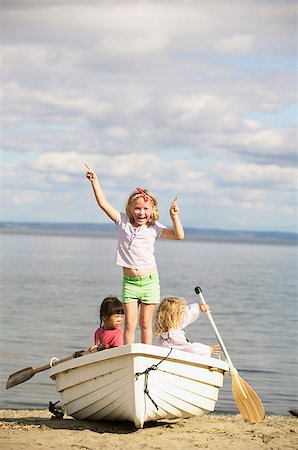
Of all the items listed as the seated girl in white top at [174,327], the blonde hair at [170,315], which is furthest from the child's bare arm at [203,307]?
the blonde hair at [170,315]

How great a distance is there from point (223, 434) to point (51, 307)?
1543 centimetres

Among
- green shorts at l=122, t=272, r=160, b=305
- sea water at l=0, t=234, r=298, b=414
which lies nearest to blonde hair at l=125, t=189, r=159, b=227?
green shorts at l=122, t=272, r=160, b=305

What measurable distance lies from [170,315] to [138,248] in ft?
2.07

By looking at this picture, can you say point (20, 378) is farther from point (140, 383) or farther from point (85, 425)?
point (140, 383)

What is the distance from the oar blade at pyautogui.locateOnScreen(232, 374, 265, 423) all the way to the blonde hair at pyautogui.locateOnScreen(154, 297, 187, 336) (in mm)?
912

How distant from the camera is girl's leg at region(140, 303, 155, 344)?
8336mm

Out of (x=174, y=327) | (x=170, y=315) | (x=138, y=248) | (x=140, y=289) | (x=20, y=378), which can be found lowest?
(x=20, y=378)

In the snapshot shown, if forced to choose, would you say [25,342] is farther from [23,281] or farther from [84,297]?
[23,281]

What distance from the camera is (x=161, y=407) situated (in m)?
8.02

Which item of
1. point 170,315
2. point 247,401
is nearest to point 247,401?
point 247,401

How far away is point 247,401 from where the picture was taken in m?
8.97

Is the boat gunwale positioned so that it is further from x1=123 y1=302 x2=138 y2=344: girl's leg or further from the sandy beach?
the sandy beach

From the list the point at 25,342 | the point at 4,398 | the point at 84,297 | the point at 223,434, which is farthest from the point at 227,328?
the point at 223,434

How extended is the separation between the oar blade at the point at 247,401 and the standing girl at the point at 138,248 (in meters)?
1.05
